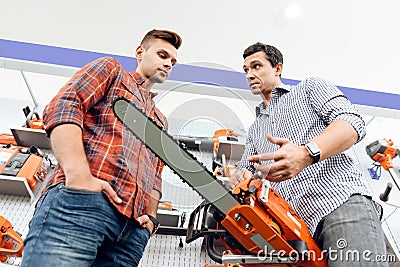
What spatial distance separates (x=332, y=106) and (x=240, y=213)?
51cm

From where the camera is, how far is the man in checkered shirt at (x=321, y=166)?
3.81 ft

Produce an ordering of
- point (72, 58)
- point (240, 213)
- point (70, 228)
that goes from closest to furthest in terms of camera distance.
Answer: point (70, 228)
point (240, 213)
point (72, 58)

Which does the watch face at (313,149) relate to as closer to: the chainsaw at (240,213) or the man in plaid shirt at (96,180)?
the chainsaw at (240,213)

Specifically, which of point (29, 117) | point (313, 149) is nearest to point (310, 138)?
point (313, 149)

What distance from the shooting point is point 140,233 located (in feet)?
4.13

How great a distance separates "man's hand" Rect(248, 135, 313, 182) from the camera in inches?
43.9

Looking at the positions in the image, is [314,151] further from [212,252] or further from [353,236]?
[212,252]

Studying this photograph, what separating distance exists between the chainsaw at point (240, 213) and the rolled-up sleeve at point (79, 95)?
0.14 meters

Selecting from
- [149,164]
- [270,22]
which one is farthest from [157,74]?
[270,22]

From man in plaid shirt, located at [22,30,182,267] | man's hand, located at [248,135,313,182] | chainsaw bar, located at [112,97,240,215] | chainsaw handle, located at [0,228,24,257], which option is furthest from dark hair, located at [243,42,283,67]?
chainsaw handle, located at [0,228,24,257]

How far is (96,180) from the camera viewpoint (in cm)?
109

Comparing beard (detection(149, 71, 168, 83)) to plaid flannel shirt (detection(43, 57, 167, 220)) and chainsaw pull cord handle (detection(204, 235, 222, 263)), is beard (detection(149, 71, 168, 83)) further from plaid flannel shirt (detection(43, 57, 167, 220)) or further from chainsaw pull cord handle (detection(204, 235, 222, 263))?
chainsaw pull cord handle (detection(204, 235, 222, 263))

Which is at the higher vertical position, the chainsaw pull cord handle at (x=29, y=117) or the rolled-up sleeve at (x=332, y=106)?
the chainsaw pull cord handle at (x=29, y=117)

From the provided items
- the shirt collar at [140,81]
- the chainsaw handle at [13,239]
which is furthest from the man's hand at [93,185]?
the chainsaw handle at [13,239]
